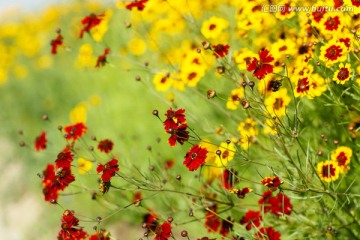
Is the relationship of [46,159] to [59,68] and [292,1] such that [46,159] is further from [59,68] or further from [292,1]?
[292,1]

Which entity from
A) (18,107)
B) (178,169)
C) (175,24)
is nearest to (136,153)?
(178,169)

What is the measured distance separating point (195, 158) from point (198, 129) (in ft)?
6.22

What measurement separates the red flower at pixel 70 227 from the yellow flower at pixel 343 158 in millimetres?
1059

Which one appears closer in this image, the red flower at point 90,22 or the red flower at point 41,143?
the red flower at point 41,143

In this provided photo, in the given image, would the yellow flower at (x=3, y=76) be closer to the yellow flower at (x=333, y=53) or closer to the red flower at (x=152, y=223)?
the red flower at (x=152, y=223)

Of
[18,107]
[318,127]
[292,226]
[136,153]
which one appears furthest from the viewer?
[18,107]

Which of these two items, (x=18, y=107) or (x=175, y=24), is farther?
(x=18, y=107)

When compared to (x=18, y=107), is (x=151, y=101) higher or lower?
lower

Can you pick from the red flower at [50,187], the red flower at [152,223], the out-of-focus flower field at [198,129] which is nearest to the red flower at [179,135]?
the out-of-focus flower field at [198,129]

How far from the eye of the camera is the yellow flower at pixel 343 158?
202cm

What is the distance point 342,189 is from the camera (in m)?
2.31

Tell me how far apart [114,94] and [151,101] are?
0.78 metres

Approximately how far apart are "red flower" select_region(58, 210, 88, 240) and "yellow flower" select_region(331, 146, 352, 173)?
1.06m

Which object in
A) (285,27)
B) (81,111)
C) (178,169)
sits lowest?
(178,169)
